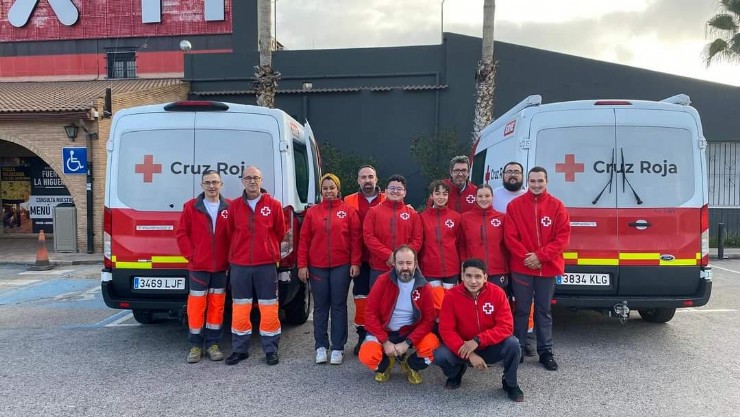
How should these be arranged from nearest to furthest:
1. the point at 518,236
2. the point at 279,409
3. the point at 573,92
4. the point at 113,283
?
1. the point at 279,409
2. the point at 518,236
3. the point at 113,283
4. the point at 573,92

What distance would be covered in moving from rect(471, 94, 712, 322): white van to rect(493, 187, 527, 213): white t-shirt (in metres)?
0.29

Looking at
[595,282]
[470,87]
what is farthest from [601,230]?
[470,87]

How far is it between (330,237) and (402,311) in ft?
3.08

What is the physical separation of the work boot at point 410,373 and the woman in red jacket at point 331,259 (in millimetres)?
652

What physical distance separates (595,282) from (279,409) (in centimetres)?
312

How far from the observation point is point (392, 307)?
14.1 feet

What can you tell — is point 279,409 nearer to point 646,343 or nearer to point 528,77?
point 646,343

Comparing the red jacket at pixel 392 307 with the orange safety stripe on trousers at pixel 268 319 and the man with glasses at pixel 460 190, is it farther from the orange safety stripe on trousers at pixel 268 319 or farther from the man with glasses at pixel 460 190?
the man with glasses at pixel 460 190

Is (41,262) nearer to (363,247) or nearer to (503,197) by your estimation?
(363,247)

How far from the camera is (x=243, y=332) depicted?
15.7ft

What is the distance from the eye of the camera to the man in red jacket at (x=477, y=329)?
12.9 feet

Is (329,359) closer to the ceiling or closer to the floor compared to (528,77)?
closer to the floor

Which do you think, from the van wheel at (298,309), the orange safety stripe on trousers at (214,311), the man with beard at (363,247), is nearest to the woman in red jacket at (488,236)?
the man with beard at (363,247)

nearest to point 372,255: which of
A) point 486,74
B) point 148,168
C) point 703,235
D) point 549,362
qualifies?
point 549,362
